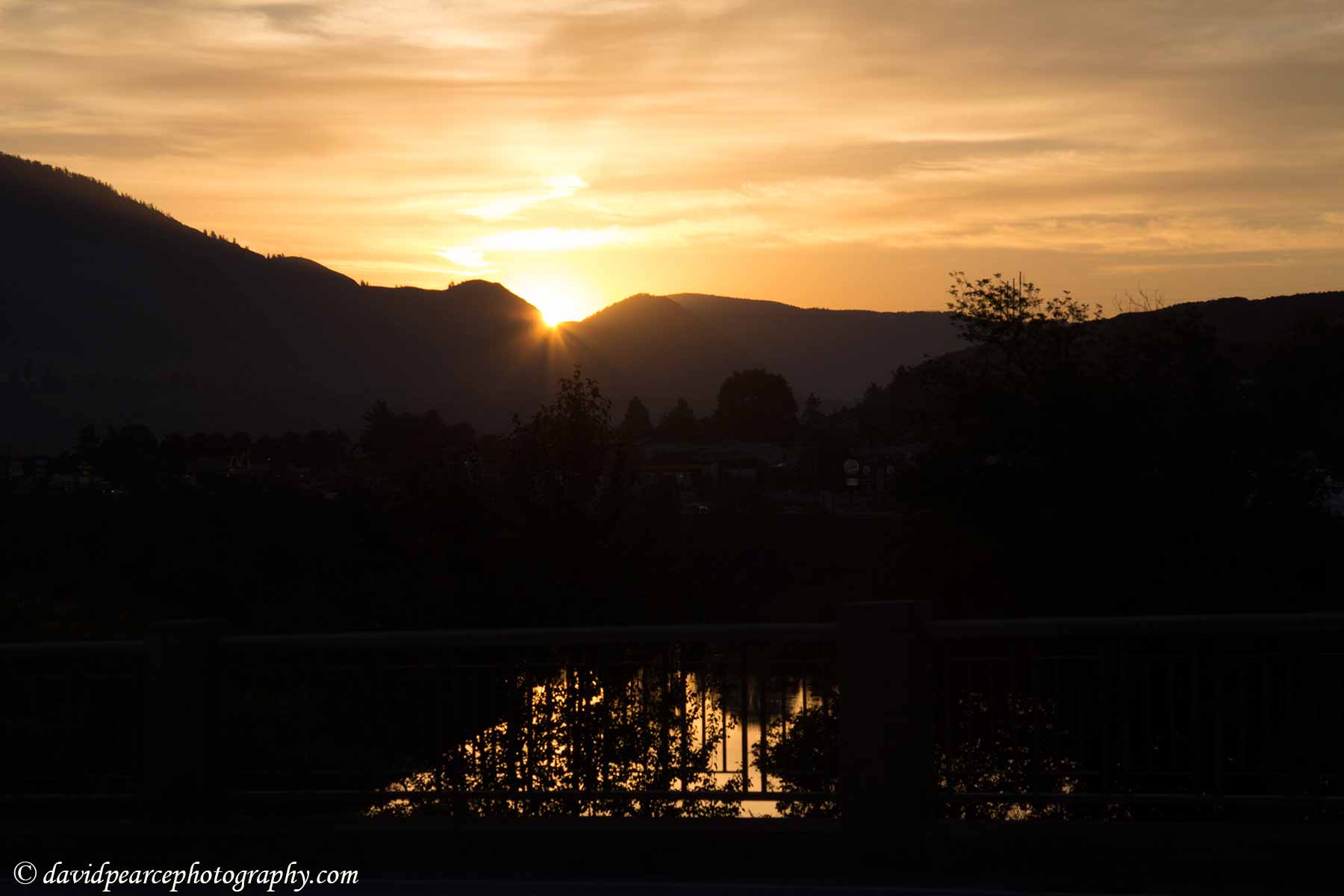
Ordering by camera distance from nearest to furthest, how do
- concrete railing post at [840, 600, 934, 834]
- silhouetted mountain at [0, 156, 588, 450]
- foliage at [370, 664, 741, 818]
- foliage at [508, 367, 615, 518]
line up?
concrete railing post at [840, 600, 934, 834], foliage at [370, 664, 741, 818], foliage at [508, 367, 615, 518], silhouetted mountain at [0, 156, 588, 450]

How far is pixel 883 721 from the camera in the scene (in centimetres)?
786

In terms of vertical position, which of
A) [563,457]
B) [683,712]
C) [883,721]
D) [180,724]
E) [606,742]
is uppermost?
[563,457]

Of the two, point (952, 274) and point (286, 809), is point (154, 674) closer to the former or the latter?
point (286, 809)

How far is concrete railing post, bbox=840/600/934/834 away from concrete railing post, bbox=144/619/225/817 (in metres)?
3.99

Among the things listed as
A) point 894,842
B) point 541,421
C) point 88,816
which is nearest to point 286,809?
point 88,816

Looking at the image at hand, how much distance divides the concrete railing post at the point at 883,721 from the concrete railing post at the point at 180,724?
3.99 meters

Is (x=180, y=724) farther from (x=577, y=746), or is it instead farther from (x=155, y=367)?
(x=155, y=367)

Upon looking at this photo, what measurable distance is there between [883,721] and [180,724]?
4.38 meters

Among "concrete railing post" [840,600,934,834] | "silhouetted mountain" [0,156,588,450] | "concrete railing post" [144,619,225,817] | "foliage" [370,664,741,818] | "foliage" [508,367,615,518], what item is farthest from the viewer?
"silhouetted mountain" [0,156,588,450]

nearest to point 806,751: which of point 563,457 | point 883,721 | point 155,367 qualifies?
point 883,721

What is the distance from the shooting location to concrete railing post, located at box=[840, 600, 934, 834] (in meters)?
7.82

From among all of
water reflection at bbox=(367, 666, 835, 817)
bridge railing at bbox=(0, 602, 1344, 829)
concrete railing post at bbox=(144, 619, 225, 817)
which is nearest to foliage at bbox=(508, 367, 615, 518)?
water reflection at bbox=(367, 666, 835, 817)

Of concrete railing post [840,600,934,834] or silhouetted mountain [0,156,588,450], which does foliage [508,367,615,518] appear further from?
silhouetted mountain [0,156,588,450]

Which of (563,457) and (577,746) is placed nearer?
(577,746)
